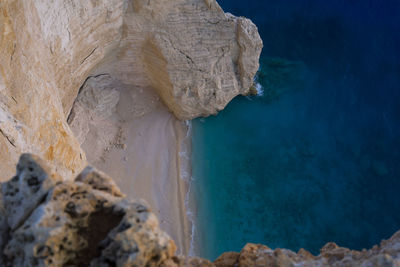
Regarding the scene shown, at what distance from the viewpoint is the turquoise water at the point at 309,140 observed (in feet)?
28.6

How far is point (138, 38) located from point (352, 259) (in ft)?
22.5

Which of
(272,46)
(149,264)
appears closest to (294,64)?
(272,46)

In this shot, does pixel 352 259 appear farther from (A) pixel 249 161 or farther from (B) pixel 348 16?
(B) pixel 348 16

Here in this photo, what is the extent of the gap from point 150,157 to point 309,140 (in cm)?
487

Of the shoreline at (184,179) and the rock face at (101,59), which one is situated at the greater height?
the rock face at (101,59)

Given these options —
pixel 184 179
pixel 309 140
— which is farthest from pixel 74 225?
pixel 309 140

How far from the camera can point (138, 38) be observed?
27.3 ft

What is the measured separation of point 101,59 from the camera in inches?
323

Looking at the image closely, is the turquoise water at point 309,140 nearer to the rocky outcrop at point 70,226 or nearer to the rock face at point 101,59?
the rock face at point 101,59

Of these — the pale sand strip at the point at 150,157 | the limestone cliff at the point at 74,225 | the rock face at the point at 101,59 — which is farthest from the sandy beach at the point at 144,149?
the limestone cliff at the point at 74,225

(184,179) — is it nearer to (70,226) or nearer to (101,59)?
(101,59)

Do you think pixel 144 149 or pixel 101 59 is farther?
pixel 144 149

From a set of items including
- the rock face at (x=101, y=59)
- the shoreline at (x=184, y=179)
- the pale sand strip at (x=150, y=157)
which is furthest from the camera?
the pale sand strip at (x=150, y=157)

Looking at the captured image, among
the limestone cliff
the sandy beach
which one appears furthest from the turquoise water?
the limestone cliff
